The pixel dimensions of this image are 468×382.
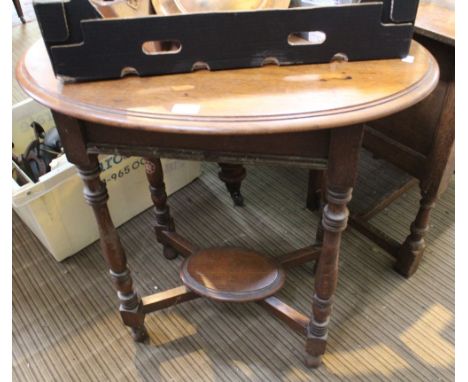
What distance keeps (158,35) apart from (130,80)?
88 millimetres

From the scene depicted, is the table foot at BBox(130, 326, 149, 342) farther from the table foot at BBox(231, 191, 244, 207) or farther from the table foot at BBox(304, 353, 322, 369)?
the table foot at BBox(231, 191, 244, 207)

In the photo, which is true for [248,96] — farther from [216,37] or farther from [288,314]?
[288,314]

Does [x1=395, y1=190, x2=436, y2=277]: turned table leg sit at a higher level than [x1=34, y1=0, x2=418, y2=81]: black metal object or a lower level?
lower

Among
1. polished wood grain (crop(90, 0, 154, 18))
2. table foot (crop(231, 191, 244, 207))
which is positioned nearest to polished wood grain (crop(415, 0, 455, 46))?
polished wood grain (crop(90, 0, 154, 18))

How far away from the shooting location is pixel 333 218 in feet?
2.44

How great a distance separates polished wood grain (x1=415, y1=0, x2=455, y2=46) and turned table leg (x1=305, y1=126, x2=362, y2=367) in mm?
413

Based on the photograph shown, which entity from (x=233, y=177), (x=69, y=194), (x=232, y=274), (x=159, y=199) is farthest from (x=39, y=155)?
(x=232, y=274)

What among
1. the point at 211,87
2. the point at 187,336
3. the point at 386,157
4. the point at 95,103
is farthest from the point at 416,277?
the point at 95,103

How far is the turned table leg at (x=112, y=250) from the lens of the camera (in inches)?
31.0

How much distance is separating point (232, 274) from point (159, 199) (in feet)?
1.07

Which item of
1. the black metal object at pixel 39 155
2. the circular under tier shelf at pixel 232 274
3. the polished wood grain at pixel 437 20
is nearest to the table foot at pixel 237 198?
the circular under tier shelf at pixel 232 274

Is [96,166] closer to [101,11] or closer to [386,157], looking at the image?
[101,11]

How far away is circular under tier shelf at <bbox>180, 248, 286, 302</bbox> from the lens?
105 cm

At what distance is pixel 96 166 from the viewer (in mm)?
779
